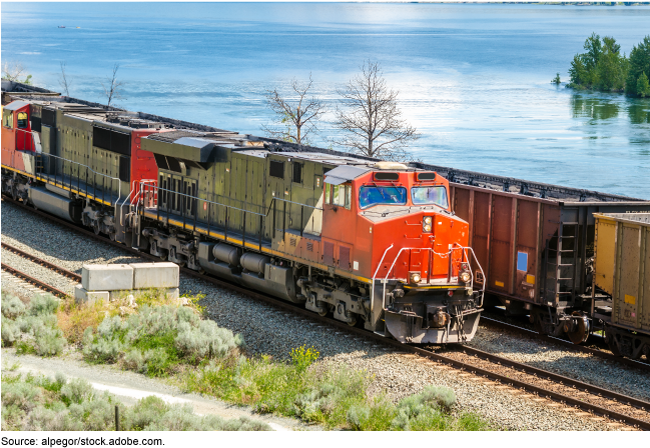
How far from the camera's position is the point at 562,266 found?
1416 centimetres

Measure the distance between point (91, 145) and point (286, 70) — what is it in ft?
251

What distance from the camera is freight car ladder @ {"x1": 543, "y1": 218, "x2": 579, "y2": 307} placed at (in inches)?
557

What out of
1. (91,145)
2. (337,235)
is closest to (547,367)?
(337,235)

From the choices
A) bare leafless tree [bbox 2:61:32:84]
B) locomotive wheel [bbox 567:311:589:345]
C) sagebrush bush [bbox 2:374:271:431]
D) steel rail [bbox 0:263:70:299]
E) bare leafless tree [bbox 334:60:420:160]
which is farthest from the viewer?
bare leafless tree [bbox 2:61:32:84]

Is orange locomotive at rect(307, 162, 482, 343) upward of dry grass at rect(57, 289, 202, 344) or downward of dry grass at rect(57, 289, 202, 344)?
upward

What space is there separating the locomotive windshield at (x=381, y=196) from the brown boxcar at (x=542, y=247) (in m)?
2.54

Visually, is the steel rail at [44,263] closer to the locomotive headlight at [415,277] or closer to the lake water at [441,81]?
the locomotive headlight at [415,277]

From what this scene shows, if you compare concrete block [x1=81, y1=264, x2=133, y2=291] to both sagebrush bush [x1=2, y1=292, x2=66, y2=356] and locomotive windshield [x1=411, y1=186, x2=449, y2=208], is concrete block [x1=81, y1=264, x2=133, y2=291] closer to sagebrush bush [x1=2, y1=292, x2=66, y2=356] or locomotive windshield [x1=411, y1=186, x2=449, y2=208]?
sagebrush bush [x1=2, y1=292, x2=66, y2=356]

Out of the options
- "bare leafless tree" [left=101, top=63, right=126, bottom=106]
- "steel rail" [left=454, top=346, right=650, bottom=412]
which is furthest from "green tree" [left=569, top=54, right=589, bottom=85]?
"steel rail" [left=454, top=346, right=650, bottom=412]

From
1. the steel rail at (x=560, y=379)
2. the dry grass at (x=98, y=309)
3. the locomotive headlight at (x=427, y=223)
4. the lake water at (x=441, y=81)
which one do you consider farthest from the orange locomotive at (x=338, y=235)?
the lake water at (x=441, y=81)

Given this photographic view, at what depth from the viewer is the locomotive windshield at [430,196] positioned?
1362 cm

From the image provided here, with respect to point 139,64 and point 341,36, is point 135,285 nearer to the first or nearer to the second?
point 139,64

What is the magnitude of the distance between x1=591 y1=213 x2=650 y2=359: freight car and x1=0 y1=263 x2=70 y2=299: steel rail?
34.3ft
